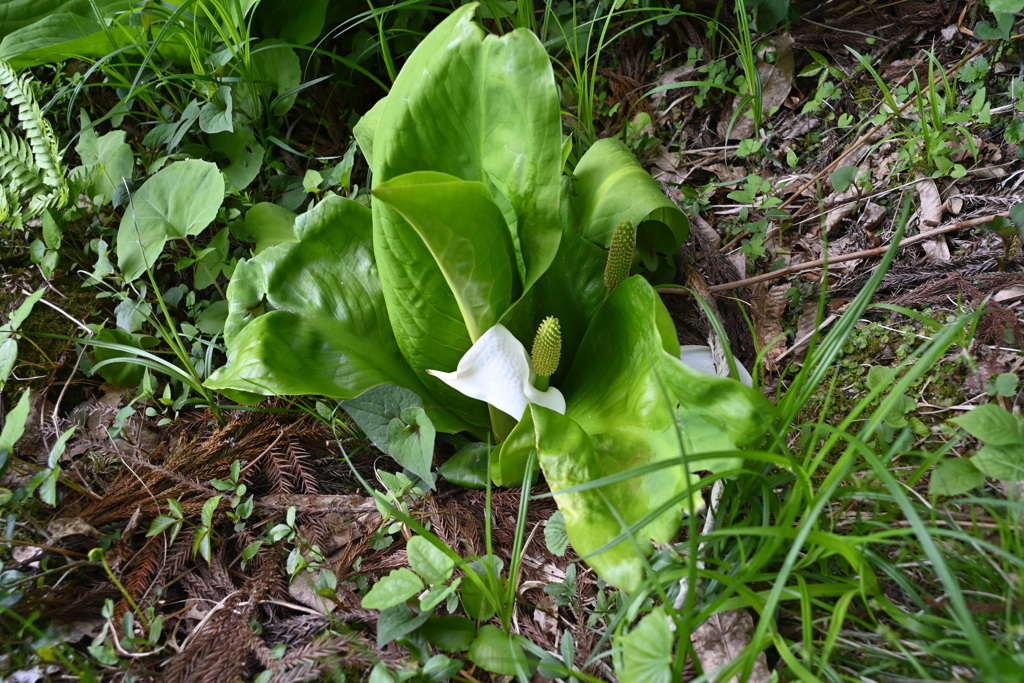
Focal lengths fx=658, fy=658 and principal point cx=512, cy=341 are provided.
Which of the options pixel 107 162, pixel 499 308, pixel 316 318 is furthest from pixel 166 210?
pixel 499 308

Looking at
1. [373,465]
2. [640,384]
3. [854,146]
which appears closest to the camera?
[640,384]

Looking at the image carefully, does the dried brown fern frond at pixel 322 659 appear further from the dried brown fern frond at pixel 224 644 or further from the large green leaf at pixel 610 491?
the large green leaf at pixel 610 491

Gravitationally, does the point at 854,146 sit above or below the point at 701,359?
above

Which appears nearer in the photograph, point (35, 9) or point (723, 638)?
point (723, 638)

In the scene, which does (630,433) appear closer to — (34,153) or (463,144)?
(463,144)

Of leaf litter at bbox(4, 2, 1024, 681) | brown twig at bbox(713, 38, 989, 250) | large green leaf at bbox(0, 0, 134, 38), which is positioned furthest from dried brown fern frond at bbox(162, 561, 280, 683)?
large green leaf at bbox(0, 0, 134, 38)

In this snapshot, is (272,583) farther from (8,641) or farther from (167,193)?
(167,193)

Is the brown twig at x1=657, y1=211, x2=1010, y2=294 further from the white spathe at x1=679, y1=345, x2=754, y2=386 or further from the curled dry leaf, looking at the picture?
the white spathe at x1=679, y1=345, x2=754, y2=386
